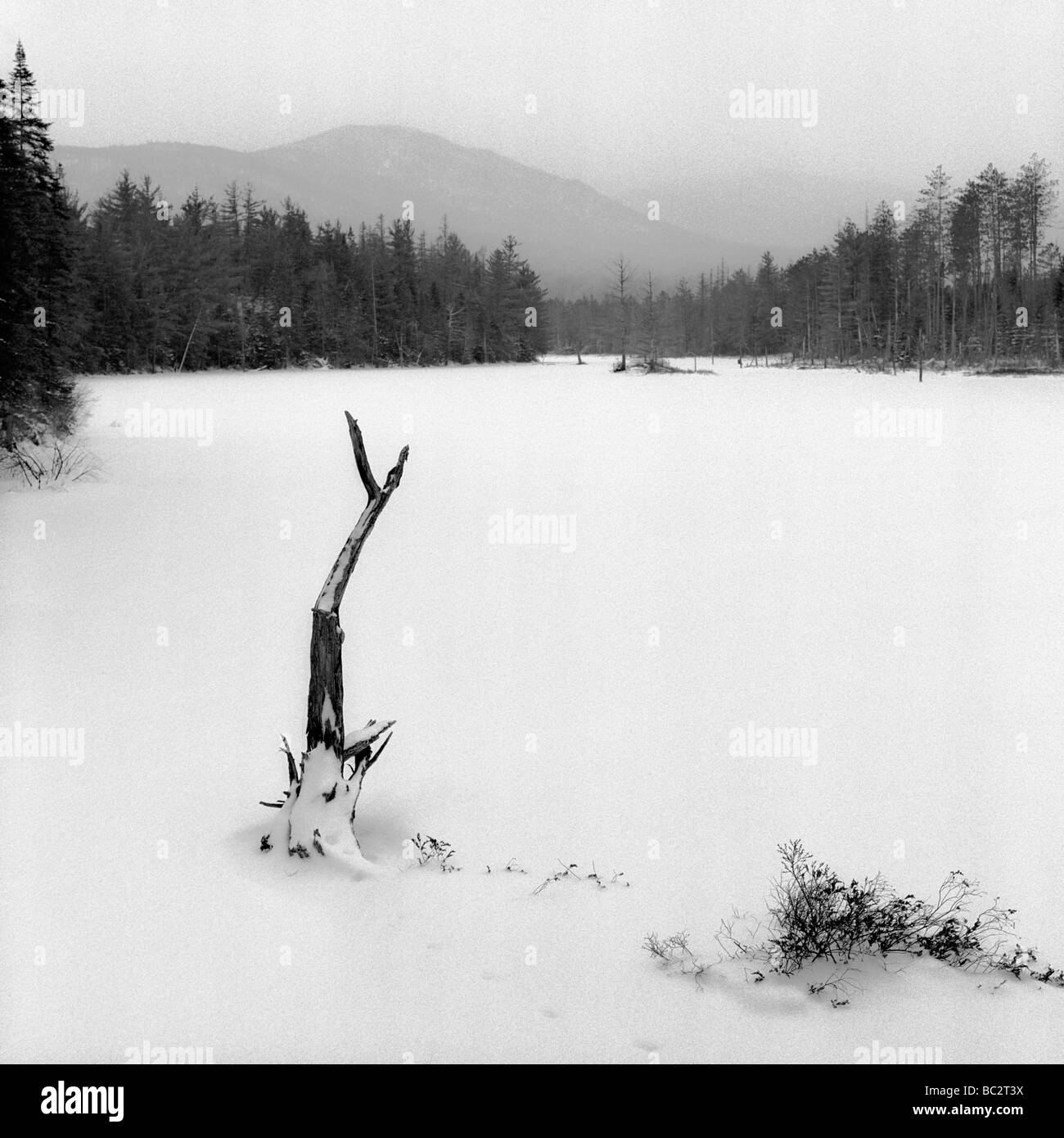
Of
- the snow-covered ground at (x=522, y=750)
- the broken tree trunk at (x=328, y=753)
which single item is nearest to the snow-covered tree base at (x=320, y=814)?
the broken tree trunk at (x=328, y=753)

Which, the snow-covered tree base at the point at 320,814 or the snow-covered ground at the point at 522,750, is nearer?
the snow-covered ground at the point at 522,750

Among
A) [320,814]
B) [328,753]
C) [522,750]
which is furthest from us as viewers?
[522,750]

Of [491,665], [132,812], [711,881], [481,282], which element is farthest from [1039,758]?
[481,282]

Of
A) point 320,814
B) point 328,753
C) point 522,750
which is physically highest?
point 328,753

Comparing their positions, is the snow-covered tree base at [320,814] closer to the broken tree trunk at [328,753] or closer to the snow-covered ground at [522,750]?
the broken tree trunk at [328,753]

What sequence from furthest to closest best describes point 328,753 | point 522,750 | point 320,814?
point 522,750, point 328,753, point 320,814

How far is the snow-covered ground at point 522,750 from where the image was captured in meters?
4.82

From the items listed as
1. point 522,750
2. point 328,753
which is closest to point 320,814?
point 328,753

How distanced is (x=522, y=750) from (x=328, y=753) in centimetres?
310

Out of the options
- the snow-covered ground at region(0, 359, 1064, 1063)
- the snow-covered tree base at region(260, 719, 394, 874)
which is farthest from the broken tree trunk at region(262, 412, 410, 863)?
the snow-covered ground at region(0, 359, 1064, 1063)

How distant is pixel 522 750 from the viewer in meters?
9.10

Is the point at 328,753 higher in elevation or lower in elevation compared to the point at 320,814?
higher

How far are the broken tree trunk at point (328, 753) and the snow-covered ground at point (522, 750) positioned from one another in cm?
22

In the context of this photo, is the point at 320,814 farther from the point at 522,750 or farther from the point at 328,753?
the point at 522,750
